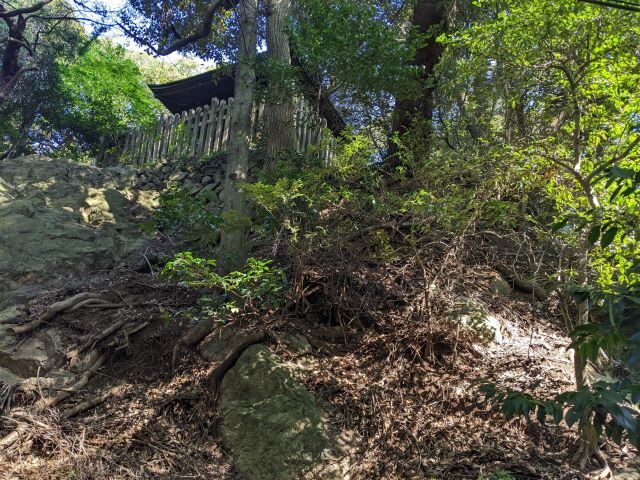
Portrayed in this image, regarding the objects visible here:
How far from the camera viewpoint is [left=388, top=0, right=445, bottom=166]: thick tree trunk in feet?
22.9

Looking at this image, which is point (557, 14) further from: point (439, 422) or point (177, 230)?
point (177, 230)

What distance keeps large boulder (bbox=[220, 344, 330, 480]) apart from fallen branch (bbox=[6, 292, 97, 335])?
8.34 ft

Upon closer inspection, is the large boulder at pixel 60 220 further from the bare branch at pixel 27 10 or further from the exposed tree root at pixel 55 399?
the bare branch at pixel 27 10

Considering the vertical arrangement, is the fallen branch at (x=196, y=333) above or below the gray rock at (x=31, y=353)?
above

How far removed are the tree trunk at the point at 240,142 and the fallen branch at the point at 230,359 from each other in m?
0.90

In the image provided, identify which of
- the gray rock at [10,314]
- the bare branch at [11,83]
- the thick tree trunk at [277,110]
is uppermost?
the bare branch at [11,83]

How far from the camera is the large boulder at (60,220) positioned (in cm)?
788

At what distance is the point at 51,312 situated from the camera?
21.0ft

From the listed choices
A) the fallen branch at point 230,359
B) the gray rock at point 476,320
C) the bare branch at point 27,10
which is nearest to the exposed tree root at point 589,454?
the gray rock at point 476,320

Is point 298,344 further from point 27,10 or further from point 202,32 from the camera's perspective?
point 27,10

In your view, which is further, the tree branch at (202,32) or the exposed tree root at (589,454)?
the tree branch at (202,32)

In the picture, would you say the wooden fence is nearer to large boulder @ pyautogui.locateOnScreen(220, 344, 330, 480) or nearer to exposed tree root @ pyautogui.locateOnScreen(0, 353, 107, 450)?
large boulder @ pyautogui.locateOnScreen(220, 344, 330, 480)

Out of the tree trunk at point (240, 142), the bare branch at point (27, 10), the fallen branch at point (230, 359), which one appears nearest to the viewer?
the fallen branch at point (230, 359)

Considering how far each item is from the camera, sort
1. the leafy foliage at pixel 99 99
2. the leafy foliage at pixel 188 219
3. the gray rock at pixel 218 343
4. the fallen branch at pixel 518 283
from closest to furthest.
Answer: the gray rock at pixel 218 343, the leafy foliage at pixel 188 219, the fallen branch at pixel 518 283, the leafy foliage at pixel 99 99
